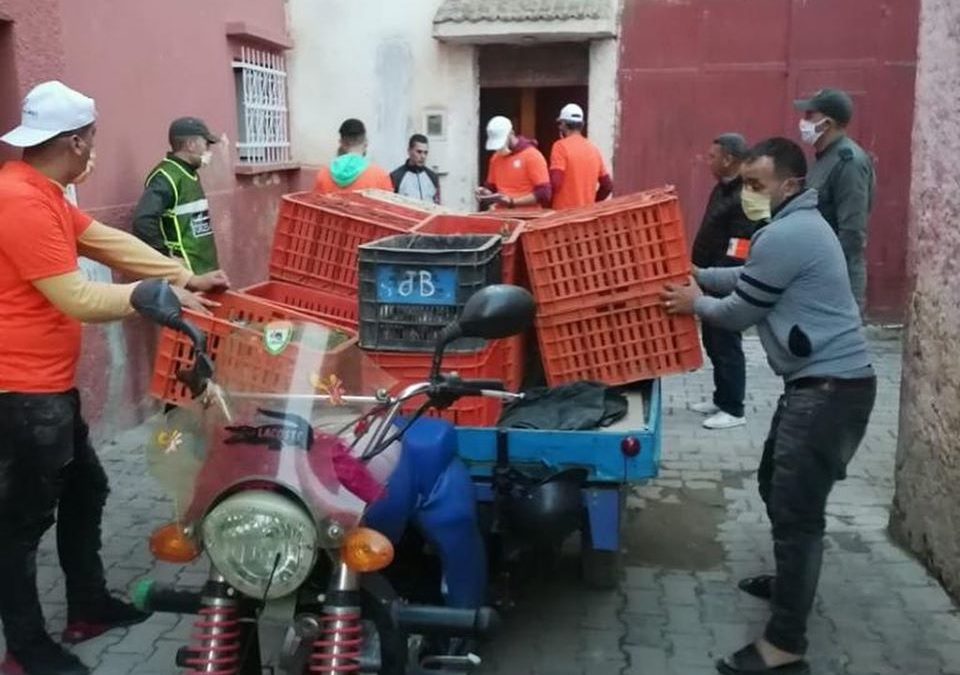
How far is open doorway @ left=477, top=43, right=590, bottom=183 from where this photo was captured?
35.4 ft

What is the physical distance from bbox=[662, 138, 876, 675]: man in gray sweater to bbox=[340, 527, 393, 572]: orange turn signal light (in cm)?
175

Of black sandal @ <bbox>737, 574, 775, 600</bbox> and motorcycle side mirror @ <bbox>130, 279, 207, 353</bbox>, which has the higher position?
motorcycle side mirror @ <bbox>130, 279, 207, 353</bbox>

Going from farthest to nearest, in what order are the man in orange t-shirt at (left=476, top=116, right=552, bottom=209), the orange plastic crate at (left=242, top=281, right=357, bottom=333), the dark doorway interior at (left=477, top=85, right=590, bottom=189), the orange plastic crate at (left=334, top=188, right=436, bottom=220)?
the dark doorway interior at (left=477, top=85, right=590, bottom=189) → the man in orange t-shirt at (left=476, top=116, right=552, bottom=209) → the orange plastic crate at (left=334, top=188, right=436, bottom=220) → the orange plastic crate at (left=242, top=281, right=357, bottom=333)

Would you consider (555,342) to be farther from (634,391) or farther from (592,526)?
(592,526)

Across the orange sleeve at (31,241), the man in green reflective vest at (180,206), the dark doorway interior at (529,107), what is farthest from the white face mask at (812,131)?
the dark doorway interior at (529,107)

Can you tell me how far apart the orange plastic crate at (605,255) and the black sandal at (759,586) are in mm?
1297

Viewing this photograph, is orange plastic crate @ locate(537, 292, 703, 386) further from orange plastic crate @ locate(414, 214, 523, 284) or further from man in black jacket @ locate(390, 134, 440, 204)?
man in black jacket @ locate(390, 134, 440, 204)

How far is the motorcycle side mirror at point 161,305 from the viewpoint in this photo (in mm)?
2730

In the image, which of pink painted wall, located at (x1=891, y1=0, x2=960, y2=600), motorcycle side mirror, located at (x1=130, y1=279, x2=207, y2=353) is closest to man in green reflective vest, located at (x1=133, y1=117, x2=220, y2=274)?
motorcycle side mirror, located at (x1=130, y1=279, x2=207, y2=353)

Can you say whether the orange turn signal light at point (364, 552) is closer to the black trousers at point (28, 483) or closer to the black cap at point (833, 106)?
the black trousers at point (28, 483)

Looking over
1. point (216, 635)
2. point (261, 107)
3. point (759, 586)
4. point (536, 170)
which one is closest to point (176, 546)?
point (216, 635)

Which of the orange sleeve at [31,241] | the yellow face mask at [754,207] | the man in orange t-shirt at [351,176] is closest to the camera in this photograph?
the orange sleeve at [31,241]

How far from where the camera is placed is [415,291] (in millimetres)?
4043

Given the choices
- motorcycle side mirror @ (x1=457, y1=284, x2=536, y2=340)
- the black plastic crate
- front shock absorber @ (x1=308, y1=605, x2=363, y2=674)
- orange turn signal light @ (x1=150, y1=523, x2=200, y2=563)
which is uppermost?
motorcycle side mirror @ (x1=457, y1=284, x2=536, y2=340)
